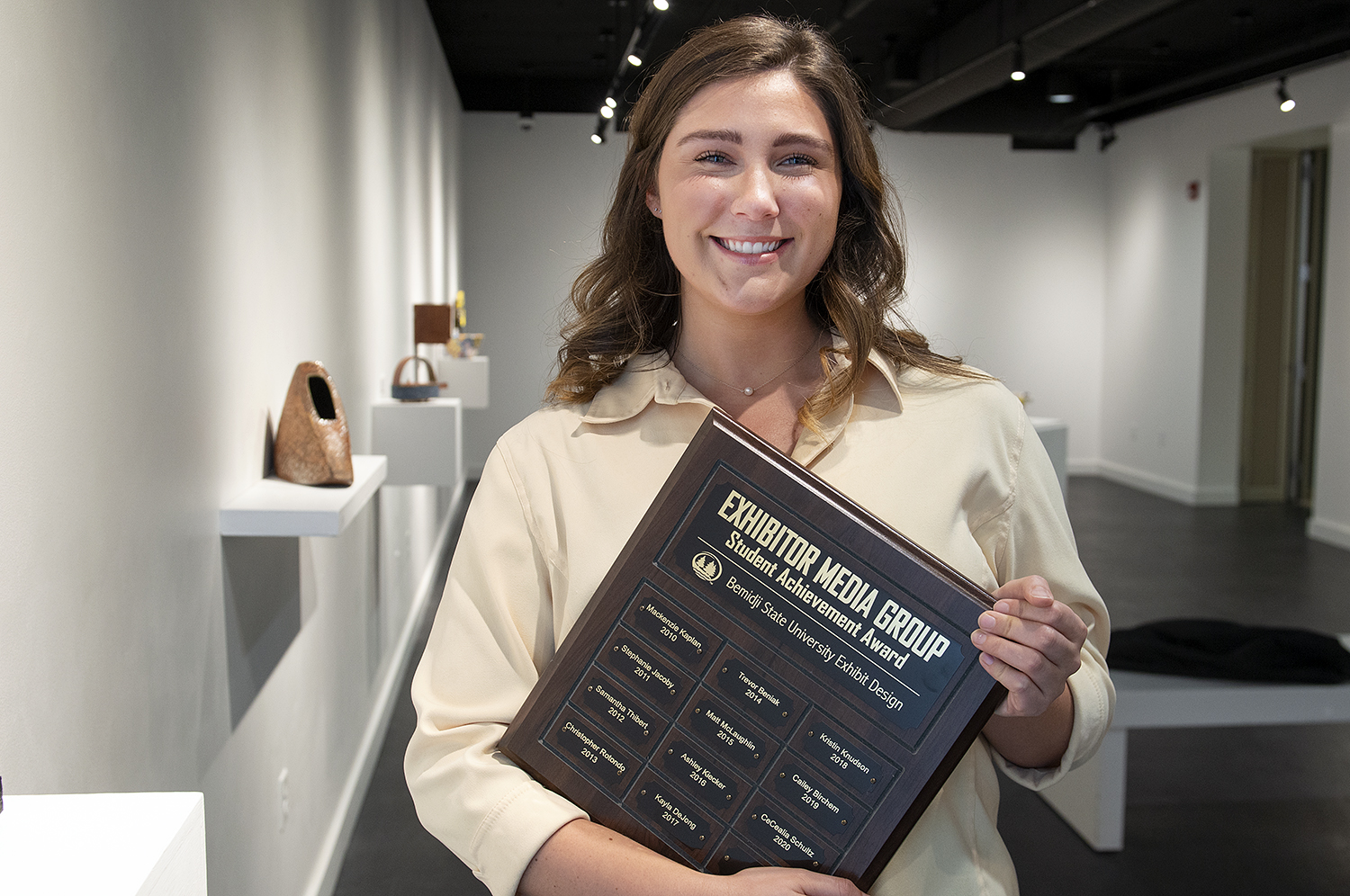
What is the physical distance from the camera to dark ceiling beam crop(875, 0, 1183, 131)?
5.95 metres

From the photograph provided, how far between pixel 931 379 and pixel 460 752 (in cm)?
69

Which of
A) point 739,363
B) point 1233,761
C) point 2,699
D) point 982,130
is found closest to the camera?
point 2,699

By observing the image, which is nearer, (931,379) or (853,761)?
(853,761)

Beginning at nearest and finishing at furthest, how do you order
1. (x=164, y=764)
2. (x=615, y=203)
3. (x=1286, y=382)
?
(x=615, y=203)
(x=164, y=764)
(x=1286, y=382)

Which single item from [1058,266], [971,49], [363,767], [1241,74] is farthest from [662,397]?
[1058,266]

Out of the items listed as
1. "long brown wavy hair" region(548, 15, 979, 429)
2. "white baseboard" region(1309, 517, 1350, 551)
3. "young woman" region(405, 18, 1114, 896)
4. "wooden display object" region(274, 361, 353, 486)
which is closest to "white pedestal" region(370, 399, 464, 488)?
"wooden display object" region(274, 361, 353, 486)

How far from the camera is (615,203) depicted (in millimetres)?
→ 1429

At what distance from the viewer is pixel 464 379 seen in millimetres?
6375

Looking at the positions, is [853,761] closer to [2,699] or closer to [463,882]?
[2,699]

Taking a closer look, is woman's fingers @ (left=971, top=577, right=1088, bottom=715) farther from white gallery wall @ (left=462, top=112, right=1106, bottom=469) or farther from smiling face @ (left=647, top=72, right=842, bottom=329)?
white gallery wall @ (left=462, top=112, right=1106, bottom=469)

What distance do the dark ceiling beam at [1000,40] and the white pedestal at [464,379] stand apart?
115 inches

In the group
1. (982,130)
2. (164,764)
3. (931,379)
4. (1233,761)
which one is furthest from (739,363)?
(982,130)

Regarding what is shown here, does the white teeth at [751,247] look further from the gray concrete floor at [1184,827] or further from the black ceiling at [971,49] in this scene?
the black ceiling at [971,49]

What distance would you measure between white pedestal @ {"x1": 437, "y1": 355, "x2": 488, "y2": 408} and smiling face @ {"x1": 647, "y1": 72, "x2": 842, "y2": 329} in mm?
5234
